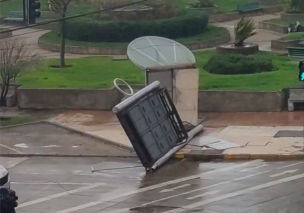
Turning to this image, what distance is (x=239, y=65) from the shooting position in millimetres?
35094

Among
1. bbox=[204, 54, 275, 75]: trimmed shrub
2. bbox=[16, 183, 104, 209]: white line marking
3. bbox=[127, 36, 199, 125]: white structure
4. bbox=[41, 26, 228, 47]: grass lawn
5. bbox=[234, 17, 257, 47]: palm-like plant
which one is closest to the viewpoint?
bbox=[16, 183, 104, 209]: white line marking

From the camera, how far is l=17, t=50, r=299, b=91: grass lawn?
32500 millimetres

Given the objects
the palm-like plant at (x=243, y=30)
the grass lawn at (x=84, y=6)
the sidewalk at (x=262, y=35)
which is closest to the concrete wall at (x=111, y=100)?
the palm-like plant at (x=243, y=30)

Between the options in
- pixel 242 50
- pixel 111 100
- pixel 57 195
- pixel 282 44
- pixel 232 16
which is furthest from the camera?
pixel 232 16

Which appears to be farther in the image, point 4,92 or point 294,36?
point 294,36

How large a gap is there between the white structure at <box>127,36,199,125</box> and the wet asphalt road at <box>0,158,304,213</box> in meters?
3.56

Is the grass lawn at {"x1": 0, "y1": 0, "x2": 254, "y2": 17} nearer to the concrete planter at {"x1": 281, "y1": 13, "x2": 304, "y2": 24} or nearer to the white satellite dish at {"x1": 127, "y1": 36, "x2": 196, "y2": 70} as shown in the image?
the concrete planter at {"x1": 281, "y1": 13, "x2": 304, "y2": 24}

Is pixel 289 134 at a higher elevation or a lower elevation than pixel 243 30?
lower

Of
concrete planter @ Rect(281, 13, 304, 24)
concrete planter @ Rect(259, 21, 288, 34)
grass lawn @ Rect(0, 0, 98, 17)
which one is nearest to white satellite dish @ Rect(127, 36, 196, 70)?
concrete planter @ Rect(259, 21, 288, 34)

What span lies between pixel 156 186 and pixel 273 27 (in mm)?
28858

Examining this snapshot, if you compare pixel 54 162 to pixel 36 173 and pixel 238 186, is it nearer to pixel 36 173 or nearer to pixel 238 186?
pixel 36 173

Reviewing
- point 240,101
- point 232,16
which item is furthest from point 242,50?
point 232,16

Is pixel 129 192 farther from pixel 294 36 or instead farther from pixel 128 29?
pixel 128 29

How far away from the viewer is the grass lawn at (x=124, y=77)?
32.5 meters
